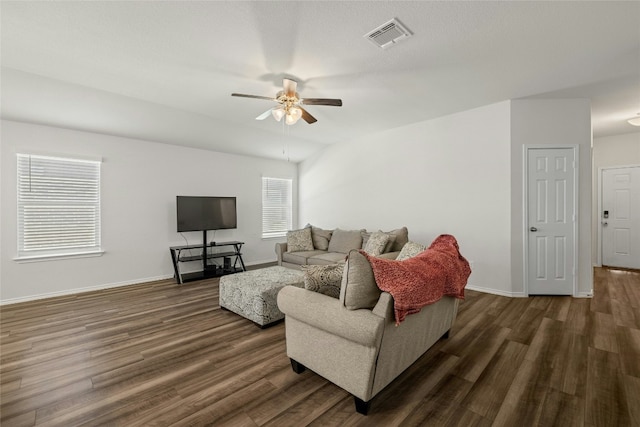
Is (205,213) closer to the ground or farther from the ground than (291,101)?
closer to the ground

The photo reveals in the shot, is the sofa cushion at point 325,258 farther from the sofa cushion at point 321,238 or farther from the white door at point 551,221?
the white door at point 551,221

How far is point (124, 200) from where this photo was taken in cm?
472

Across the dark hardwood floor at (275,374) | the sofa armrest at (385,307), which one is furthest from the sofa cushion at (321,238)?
the sofa armrest at (385,307)

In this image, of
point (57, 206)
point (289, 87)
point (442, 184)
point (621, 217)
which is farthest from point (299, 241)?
point (621, 217)

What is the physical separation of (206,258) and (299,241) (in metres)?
1.80

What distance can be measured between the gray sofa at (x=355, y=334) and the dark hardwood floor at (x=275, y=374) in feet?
0.63

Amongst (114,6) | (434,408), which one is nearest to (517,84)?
(434,408)

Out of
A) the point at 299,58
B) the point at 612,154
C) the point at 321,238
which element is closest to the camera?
the point at 299,58

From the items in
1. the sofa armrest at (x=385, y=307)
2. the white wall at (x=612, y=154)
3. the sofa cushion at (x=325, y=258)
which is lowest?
the sofa cushion at (x=325, y=258)

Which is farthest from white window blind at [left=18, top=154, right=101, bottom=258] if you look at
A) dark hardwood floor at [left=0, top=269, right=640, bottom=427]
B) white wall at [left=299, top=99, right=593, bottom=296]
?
white wall at [left=299, top=99, right=593, bottom=296]

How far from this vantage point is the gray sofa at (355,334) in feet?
5.57

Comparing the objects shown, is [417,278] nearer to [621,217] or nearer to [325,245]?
[325,245]

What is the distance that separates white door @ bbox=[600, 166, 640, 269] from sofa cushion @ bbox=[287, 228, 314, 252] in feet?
20.2

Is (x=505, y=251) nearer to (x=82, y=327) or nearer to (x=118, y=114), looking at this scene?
→ (x=82, y=327)
